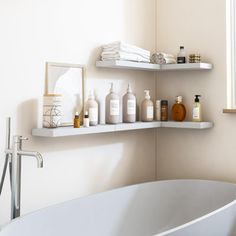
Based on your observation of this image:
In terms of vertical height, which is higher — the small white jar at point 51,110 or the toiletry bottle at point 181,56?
the toiletry bottle at point 181,56

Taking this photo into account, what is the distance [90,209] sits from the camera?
2.30m

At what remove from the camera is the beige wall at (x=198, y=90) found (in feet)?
9.27

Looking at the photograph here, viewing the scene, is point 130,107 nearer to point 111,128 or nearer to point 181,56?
A: point 111,128

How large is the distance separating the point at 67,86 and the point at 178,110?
902 mm

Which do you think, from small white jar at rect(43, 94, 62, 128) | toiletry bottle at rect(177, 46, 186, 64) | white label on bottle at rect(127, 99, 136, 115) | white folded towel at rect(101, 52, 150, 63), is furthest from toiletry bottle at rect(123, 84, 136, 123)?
small white jar at rect(43, 94, 62, 128)

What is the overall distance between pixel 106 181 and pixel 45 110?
0.78m

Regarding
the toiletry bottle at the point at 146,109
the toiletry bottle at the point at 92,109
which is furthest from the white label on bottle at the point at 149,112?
the toiletry bottle at the point at 92,109

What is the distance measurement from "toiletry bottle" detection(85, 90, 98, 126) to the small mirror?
49mm

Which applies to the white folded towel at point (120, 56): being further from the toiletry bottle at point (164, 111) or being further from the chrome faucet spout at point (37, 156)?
Answer: the chrome faucet spout at point (37, 156)

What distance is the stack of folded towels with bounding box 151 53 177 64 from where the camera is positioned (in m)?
2.89

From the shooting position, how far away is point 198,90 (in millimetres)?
2945

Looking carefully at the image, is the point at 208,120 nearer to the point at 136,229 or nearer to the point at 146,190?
the point at 146,190

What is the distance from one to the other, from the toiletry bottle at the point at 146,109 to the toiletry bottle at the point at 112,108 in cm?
30

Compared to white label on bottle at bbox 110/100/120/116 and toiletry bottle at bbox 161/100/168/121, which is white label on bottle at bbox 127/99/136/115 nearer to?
white label on bottle at bbox 110/100/120/116
